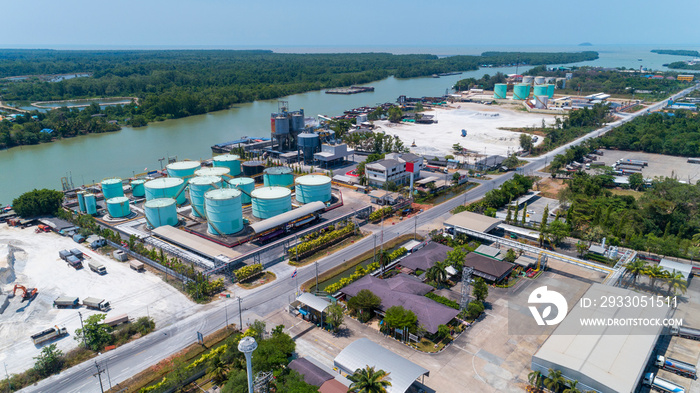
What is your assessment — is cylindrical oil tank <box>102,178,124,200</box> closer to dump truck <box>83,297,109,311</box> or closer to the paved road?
dump truck <box>83,297,109,311</box>

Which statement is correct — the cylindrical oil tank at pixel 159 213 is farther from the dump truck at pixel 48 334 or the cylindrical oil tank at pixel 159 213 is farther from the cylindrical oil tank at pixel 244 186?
the dump truck at pixel 48 334

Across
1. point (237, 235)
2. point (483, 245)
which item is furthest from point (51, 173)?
point (483, 245)

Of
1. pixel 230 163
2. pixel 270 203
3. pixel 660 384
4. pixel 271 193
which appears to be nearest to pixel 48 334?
pixel 270 203

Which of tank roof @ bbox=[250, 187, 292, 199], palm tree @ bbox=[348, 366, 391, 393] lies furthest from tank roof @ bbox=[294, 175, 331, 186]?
palm tree @ bbox=[348, 366, 391, 393]

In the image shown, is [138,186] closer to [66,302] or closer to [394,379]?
[66,302]

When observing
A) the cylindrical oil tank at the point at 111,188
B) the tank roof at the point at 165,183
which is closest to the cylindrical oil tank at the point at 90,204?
the cylindrical oil tank at the point at 111,188

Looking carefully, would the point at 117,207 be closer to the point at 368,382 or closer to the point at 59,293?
the point at 59,293
